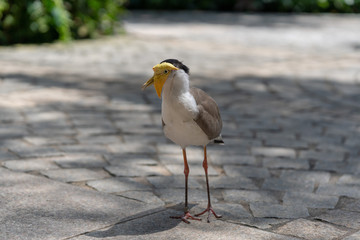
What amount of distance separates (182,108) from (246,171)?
1.39 meters

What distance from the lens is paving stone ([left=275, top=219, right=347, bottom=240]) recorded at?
296cm

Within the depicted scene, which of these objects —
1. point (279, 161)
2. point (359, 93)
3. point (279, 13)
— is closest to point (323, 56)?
point (359, 93)

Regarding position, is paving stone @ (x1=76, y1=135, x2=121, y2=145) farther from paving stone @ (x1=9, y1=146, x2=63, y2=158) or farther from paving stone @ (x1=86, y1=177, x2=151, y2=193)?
paving stone @ (x1=86, y1=177, x2=151, y2=193)

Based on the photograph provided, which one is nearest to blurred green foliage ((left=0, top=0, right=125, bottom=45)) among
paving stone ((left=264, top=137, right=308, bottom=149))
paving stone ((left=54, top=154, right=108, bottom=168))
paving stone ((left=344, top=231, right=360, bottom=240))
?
paving stone ((left=54, top=154, right=108, bottom=168))

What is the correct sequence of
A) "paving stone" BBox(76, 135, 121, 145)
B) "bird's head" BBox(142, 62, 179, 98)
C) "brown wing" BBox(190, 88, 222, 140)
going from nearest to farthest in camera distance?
"bird's head" BBox(142, 62, 179, 98) < "brown wing" BBox(190, 88, 222, 140) < "paving stone" BBox(76, 135, 121, 145)

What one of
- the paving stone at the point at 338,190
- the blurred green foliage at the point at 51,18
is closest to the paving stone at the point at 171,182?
the paving stone at the point at 338,190

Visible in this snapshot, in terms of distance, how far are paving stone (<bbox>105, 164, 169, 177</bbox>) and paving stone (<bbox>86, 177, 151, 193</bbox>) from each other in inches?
4.5

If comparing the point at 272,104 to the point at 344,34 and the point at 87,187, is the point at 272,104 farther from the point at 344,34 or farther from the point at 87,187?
the point at 344,34

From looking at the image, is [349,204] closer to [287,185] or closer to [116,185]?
[287,185]

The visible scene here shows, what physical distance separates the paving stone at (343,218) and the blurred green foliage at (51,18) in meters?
7.88

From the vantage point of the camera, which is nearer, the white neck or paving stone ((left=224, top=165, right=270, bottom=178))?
the white neck

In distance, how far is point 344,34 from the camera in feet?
45.8

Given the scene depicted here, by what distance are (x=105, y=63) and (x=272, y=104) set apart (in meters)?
3.48

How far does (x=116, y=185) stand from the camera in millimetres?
3734
